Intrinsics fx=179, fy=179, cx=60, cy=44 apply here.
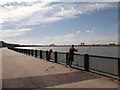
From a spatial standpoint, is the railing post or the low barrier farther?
the railing post

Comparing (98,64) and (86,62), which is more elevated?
(86,62)

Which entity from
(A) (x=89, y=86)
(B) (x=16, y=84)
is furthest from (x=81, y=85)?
(B) (x=16, y=84)

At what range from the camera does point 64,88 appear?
285 inches

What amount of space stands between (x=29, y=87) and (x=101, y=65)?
5.30m

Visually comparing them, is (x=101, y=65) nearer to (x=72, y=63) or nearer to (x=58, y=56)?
(x=72, y=63)

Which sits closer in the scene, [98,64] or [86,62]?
[98,64]

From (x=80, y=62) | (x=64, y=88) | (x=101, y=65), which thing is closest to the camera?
(x=64, y=88)

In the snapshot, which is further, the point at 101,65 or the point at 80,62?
the point at 80,62

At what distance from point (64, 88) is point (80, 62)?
18.8 ft

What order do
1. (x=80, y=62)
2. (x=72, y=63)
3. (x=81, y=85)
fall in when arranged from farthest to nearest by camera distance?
1. (x=72, y=63)
2. (x=80, y=62)
3. (x=81, y=85)

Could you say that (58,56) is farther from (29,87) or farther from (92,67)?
(29,87)

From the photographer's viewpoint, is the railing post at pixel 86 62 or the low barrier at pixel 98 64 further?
the railing post at pixel 86 62

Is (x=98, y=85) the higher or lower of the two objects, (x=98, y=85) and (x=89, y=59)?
the lower

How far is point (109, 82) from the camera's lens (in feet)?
27.1
